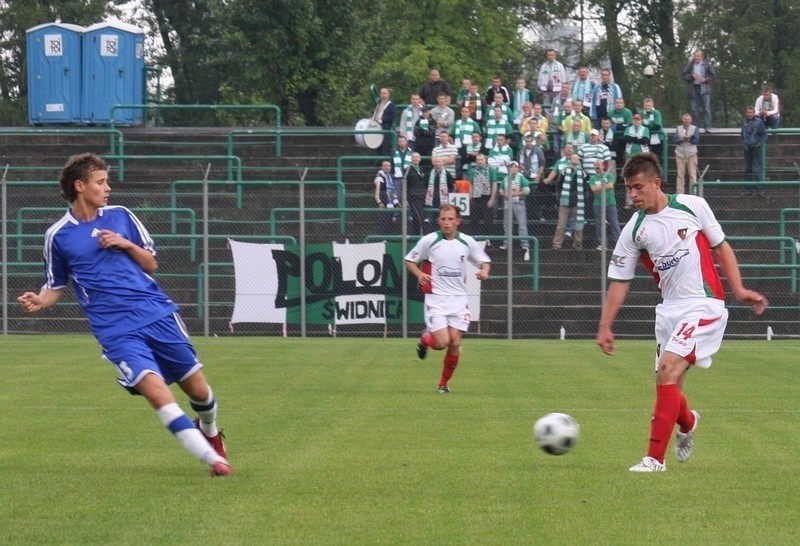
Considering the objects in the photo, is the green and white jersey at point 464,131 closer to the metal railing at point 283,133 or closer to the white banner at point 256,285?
the metal railing at point 283,133

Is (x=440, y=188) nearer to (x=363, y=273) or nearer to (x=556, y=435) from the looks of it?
(x=363, y=273)

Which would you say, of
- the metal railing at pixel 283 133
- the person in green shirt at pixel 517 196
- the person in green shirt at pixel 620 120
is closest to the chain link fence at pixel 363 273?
the person in green shirt at pixel 517 196

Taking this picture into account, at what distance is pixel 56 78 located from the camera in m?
34.8

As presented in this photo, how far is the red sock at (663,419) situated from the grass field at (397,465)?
0.16 metres

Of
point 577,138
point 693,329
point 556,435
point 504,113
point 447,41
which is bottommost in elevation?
point 556,435

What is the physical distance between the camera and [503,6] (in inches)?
1996

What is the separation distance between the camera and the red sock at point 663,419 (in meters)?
8.62

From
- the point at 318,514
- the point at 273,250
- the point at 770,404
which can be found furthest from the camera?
the point at 273,250

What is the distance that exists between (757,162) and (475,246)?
49.0ft

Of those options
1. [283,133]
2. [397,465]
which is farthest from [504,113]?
[397,465]

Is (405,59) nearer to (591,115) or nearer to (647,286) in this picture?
(591,115)

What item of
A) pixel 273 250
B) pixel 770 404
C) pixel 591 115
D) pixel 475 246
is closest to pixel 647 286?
pixel 591 115

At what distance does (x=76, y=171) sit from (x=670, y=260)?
366cm

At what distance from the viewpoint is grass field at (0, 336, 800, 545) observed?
6.80 m
